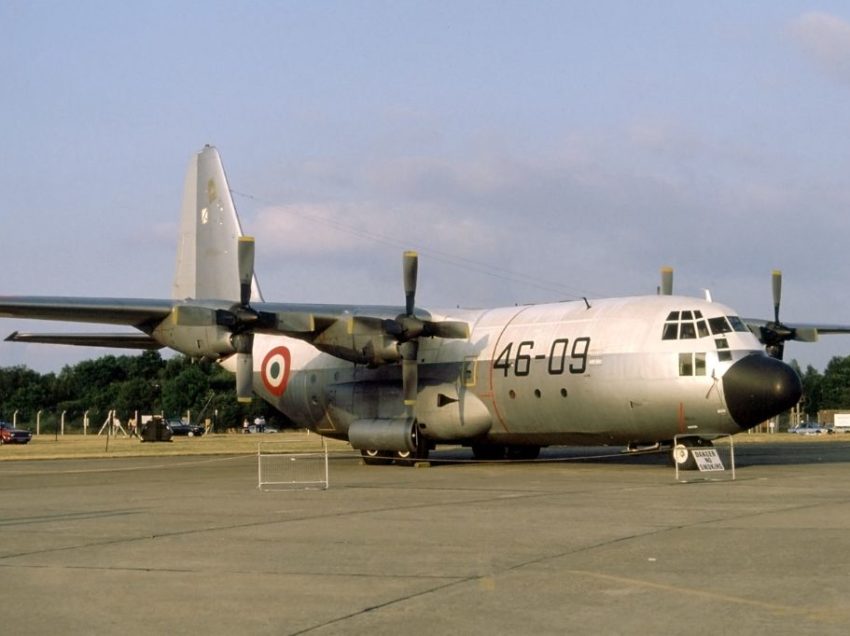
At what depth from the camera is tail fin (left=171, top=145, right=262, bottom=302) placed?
36.2 metres

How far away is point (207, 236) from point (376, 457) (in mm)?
9983

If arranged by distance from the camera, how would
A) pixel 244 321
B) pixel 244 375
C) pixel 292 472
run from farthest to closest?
1. pixel 244 375
2. pixel 244 321
3. pixel 292 472

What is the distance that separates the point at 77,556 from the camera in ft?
39.1

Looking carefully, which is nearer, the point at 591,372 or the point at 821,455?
the point at 591,372

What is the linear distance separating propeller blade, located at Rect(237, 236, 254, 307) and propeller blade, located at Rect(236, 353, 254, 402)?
4.70ft

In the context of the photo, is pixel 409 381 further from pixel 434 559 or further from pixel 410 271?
pixel 434 559

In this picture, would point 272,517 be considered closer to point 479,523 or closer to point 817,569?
point 479,523

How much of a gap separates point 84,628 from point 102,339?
26.9 meters

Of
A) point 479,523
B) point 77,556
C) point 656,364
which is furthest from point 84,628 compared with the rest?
point 656,364

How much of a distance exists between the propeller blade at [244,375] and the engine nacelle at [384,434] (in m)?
3.17

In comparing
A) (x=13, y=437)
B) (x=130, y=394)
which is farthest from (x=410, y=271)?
(x=130, y=394)

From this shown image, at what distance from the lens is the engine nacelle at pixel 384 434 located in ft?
Result: 97.0

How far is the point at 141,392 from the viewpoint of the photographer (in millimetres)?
108625

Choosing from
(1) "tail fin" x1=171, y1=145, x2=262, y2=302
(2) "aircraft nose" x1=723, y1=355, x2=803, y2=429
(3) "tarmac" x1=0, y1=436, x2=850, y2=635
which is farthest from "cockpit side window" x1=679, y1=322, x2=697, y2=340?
(1) "tail fin" x1=171, y1=145, x2=262, y2=302
